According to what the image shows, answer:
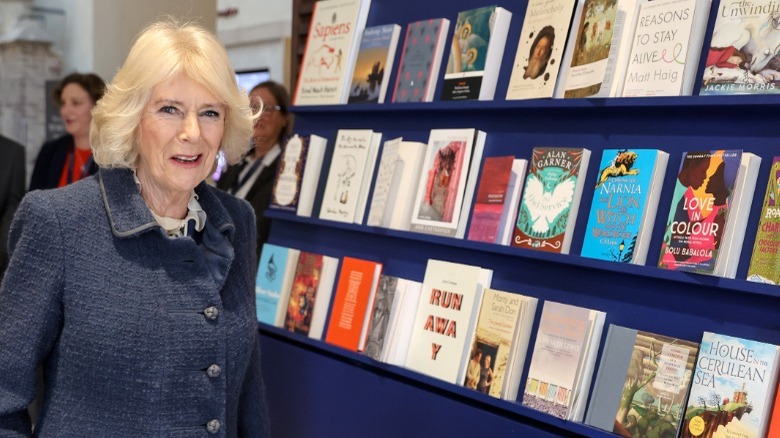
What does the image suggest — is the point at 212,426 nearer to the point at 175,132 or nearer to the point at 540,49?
the point at 175,132

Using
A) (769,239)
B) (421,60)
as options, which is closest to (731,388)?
(769,239)

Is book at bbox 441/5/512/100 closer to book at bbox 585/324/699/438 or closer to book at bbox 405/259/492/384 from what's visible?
book at bbox 405/259/492/384

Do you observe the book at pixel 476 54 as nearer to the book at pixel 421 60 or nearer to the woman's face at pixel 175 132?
the book at pixel 421 60

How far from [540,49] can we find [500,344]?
0.89 meters

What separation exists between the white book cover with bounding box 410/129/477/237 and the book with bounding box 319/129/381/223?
0.27 meters

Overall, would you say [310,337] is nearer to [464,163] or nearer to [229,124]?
[464,163]

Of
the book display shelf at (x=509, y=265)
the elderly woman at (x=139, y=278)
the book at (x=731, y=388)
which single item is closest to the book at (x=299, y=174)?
the book display shelf at (x=509, y=265)

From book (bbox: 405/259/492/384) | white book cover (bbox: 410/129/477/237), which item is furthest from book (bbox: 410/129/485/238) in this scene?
book (bbox: 405/259/492/384)

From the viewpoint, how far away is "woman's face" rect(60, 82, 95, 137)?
4.33 m

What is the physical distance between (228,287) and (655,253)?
1.12 metres

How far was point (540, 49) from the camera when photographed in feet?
7.80

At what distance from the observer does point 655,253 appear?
2.11 m

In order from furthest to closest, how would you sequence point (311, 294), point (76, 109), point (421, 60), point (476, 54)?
point (76, 109), point (311, 294), point (421, 60), point (476, 54)

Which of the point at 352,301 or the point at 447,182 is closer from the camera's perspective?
the point at 447,182
